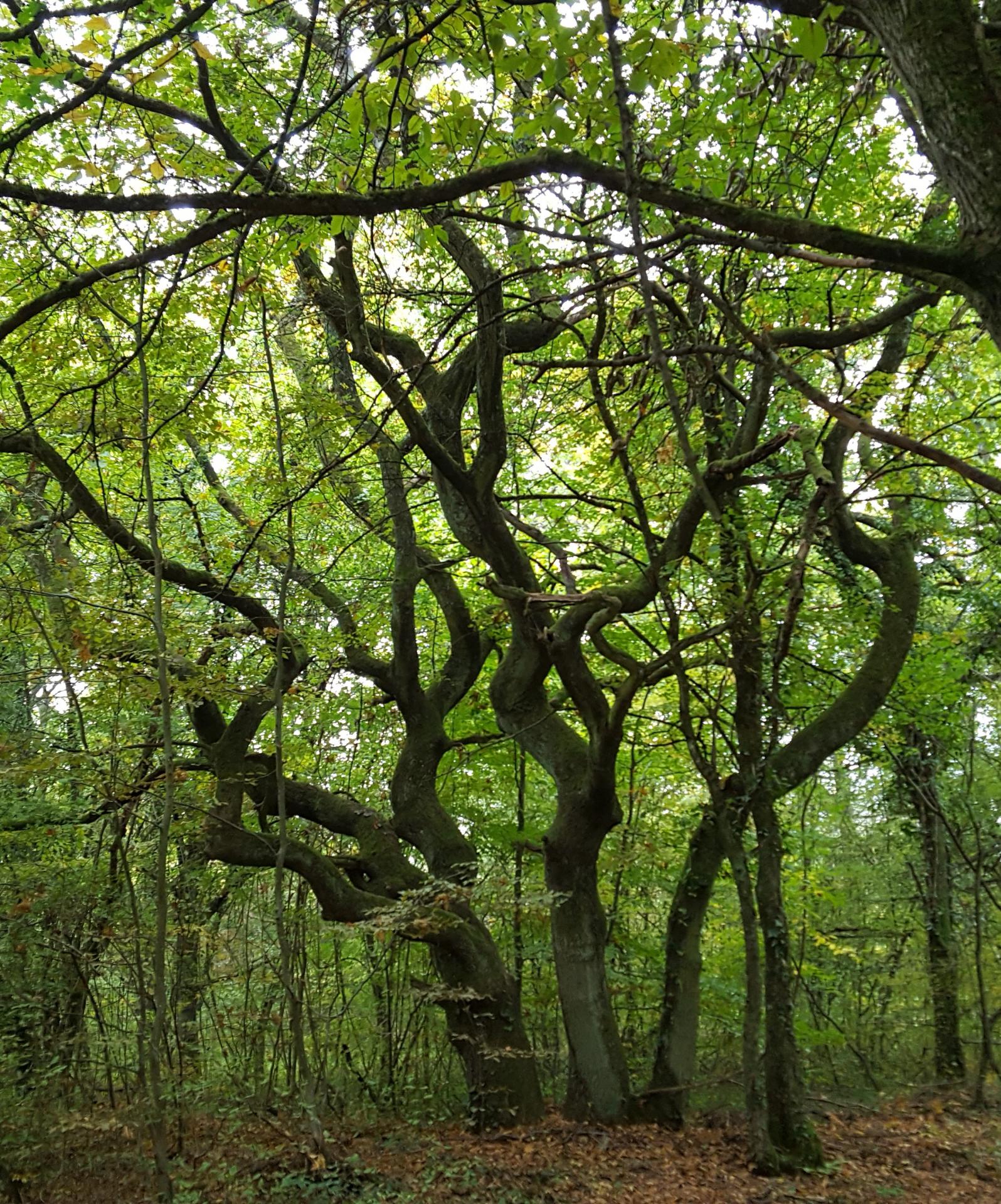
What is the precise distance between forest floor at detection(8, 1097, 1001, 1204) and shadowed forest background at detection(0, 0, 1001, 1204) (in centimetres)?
5

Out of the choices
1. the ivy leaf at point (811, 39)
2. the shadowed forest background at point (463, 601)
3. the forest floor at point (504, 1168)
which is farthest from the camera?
the forest floor at point (504, 1168)

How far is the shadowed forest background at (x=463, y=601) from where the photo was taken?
353 centimetres

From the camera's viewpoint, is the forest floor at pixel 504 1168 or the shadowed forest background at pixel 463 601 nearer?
the shadowed forest background at pixel 463 601

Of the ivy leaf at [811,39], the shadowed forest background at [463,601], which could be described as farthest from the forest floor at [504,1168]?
the ivy leaf at [811,39]

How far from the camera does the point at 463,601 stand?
777 cm

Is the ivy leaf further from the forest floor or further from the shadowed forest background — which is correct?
the forest floor

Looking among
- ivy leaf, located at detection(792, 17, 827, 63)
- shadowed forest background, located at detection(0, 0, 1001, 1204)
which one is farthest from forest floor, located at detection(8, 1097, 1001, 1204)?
ivy leaf, located at detection(792, 17, 827, 63)

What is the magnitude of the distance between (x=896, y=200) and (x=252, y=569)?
19.4 ft

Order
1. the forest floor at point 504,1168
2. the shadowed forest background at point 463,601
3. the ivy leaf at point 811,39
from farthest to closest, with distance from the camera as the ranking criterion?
the forest floor at point 504,1168, the shadowed forest background at point 463,601, the ivy leaf at point 811,39

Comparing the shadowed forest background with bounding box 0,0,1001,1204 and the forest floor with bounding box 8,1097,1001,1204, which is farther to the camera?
the forest floor with bounding box 8,1097,1001,1204

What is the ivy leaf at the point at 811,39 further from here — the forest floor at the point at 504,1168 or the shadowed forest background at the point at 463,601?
the forest floor at the point at 504,1168

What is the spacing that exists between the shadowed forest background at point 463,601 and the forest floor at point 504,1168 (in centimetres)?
5

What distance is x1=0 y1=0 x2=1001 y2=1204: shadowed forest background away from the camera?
353 cm

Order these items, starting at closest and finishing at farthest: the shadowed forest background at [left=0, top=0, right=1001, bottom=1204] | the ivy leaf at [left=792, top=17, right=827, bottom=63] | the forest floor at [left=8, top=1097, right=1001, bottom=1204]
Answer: the ivy leaf at [left=792, top=17, right=827, bottom=63], the shadowed forest background at [left=0, top=0, right=1001, bottom=1204], the forest floor at [left=8, top=1097, right=1001, bottom=1204]
